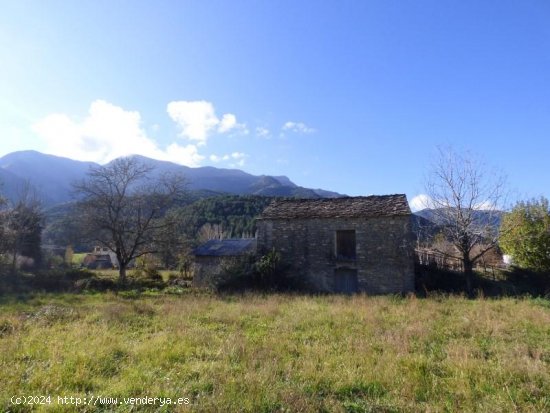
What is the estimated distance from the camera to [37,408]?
4.35 m

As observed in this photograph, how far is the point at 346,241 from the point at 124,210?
609 inches

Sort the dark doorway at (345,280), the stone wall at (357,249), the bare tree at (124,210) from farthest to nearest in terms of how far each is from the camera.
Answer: the bare tree at (124,210)
the dark doorway at (345,280)
the stone wall at (357,249)

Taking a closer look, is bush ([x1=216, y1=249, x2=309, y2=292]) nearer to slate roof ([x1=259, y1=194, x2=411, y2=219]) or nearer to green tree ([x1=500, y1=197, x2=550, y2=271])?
slate roof ([x1=259, y1=194, x2=411, y2=219])

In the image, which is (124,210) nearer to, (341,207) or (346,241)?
(341,207)

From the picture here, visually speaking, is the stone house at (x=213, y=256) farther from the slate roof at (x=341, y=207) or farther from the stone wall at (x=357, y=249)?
the slate roof at (x=341, y=207)

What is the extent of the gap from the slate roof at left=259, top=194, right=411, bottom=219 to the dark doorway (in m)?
3.00

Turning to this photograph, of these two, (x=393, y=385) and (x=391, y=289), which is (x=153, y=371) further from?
(x=391, y=289)

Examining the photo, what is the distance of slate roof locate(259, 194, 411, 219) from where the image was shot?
19172mm

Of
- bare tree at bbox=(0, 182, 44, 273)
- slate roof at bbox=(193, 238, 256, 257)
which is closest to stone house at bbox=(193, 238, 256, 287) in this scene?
slate roof at bbox=(193, 238, 256, 257)

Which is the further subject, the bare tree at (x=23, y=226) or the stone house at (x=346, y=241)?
the bare tree at (x=23, y=226)

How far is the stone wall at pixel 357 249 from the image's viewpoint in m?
18.3

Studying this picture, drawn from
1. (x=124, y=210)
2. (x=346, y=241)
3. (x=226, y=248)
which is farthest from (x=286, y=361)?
(x=124, y=210)

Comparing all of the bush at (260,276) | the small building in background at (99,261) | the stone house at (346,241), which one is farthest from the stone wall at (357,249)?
the small building in background at (99,261)

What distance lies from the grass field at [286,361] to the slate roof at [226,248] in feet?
41.2
